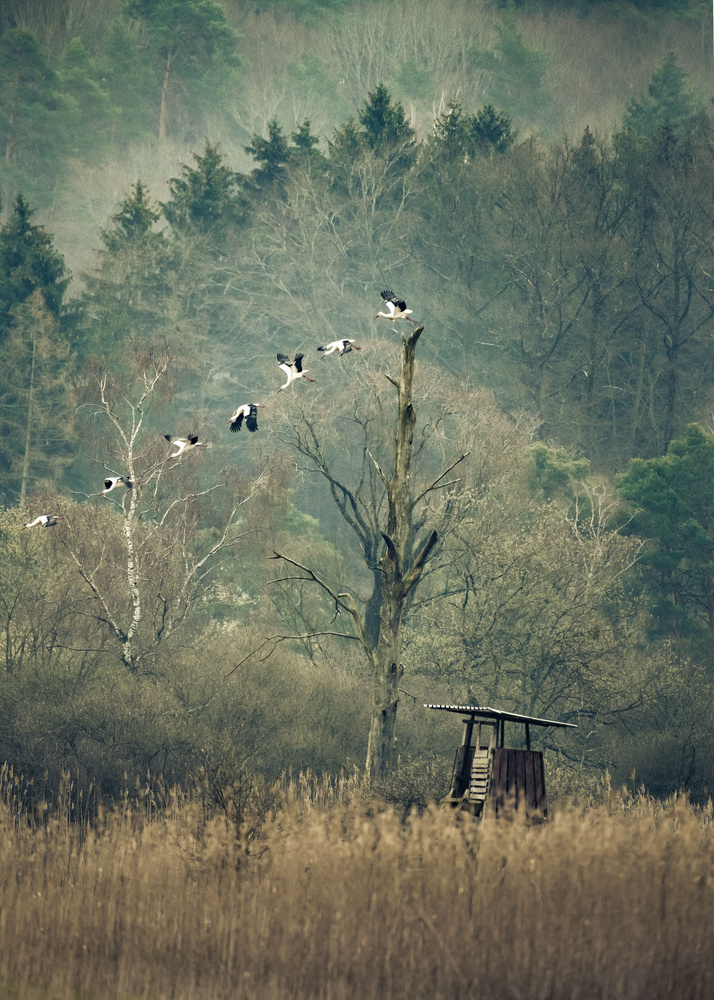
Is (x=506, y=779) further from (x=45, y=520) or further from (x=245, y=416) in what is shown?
(x=45, y=520)

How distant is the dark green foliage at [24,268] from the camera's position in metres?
52.1

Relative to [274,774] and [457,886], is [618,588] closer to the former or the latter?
[274,774]

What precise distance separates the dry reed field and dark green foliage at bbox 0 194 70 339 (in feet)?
144

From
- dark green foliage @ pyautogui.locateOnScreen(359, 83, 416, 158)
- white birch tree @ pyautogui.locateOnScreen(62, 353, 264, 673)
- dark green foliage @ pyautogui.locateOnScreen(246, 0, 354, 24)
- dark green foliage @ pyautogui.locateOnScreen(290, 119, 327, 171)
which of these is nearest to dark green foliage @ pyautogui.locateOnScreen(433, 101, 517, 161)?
dark green foliage @ pyautogui.locateOnScreen(359, 83, 416, 158)

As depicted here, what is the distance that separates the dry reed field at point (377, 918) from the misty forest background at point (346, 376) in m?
8.29

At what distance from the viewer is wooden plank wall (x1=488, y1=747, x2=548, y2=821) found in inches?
553

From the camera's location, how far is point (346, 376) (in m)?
51.9

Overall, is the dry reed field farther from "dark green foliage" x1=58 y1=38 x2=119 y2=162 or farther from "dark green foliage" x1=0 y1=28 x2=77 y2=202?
"dark green foliage" x1=58 y1=38 x2=119 y2=162

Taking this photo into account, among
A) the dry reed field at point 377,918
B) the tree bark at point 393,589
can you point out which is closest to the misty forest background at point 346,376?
the tree bark at point 393,589

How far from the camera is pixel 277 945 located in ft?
31.5

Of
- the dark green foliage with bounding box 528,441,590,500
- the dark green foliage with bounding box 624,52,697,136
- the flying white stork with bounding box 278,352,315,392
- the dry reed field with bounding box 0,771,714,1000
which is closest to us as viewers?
the dry reed field with bounding box 0,771,714,1000

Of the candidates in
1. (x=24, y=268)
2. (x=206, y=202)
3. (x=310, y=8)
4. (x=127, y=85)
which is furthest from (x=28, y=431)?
(x=310, y=8)

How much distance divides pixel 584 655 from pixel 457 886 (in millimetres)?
19204

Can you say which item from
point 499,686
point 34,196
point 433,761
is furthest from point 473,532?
point 34,196
